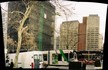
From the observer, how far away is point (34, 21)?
10.3 meters

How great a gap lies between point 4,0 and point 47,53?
8058 millimetres

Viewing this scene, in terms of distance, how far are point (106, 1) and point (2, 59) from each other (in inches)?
73.6

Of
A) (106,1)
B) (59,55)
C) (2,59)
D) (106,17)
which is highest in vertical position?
(106,1)

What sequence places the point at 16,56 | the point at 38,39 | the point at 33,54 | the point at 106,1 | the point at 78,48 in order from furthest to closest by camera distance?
the point at 78,48 → the point at 38,39 → the point at 33,54 → the point at 16,56 → the point at 106,1

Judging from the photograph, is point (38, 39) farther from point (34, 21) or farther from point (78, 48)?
point (78, 48)

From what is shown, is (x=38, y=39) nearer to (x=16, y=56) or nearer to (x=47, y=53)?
(x=47, y=53)

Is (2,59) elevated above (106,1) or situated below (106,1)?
below

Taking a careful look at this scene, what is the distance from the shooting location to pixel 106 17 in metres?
3.48

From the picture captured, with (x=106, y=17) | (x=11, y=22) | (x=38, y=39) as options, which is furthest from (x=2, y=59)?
(x=38, y=39)

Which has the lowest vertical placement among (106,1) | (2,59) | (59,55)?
(59,55)

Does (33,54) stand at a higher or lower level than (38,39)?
lower

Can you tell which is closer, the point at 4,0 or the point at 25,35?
the point at 4,0

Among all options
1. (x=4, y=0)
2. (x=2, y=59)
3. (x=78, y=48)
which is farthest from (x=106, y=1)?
(x=78, y=48)


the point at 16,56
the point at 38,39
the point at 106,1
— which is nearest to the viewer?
the point at 106,1
